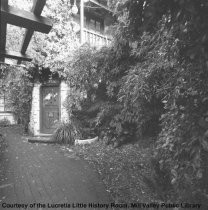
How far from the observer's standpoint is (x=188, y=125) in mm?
2736

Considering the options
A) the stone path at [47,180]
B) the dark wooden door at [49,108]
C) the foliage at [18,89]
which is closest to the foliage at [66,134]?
the stone path at [47,180]

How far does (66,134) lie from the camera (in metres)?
9.71

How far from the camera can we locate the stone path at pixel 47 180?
15.1 ft

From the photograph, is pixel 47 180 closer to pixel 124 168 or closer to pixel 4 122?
pixel 124 168

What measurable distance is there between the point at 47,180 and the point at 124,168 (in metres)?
1.85

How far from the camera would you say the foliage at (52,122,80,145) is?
966cm

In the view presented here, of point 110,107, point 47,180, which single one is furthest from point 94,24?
point 47,180

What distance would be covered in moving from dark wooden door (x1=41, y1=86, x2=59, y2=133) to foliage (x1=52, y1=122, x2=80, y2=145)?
131cm

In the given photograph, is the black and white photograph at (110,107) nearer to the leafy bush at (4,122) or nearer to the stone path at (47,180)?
the stone path at (47,180)

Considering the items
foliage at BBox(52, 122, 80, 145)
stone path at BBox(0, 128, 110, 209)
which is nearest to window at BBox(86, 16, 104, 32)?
foliage at BBox(52, 122, 80, 145)

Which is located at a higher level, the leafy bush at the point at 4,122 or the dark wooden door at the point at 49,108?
the dark wooden door at the point at 49,108

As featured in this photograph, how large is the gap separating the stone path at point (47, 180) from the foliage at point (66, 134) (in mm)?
1147

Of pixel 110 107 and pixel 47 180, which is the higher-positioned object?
pixel 110 107

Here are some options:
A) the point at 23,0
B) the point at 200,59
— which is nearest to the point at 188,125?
the point at 200,59
